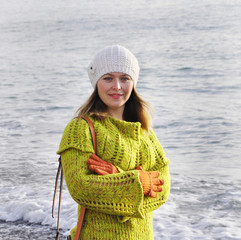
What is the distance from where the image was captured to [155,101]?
13.0 m

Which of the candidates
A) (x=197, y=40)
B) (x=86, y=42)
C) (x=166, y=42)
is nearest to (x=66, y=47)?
(x=86, y=42)

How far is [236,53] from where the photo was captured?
19.3 m

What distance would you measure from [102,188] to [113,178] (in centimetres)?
7

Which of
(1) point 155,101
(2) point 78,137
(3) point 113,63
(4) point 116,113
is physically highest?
(1) point 155,101

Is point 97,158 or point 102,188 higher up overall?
point 97,158

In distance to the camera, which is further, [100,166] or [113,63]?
[113,63]

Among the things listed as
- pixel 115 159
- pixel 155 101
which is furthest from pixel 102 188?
pixel 155 101

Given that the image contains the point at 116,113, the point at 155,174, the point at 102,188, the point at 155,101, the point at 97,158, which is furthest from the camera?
the point at 155,101

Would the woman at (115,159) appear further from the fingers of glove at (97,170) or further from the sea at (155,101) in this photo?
the sea at (155,101)

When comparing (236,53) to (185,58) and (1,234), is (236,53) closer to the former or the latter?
(185,58)

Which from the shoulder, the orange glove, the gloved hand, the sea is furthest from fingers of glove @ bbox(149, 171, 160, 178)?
the sea

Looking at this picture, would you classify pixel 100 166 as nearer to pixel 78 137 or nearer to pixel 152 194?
pixel 78 137

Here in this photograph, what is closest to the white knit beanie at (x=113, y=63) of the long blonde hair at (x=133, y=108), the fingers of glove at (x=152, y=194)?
the long blonde hair at (x=133, y=108)

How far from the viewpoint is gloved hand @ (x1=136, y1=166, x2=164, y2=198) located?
237 cm
